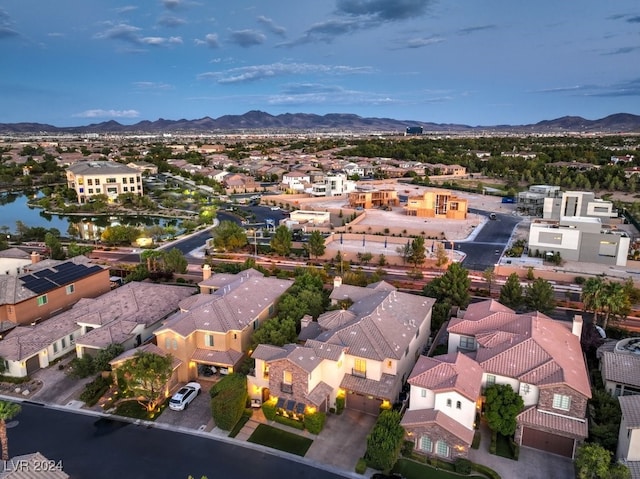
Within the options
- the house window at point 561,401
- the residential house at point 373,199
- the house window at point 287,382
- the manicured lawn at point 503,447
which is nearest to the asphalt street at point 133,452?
the house window at point 287,382

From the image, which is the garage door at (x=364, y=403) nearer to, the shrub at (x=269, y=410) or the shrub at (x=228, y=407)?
the shrub at (x=269, y=410)

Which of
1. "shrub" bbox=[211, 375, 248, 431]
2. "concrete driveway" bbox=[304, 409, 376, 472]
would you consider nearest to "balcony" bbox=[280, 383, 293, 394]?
"shrub" bbox=[211, 375, 248, 431]

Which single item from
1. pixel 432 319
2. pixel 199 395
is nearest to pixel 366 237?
pixel 432 319

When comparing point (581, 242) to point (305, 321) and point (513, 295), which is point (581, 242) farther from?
point (305, 321)

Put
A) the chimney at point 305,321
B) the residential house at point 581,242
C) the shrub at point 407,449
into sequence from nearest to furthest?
the shrub at point 407,449, the chimney at point 305,321, the residential house at point 581,242

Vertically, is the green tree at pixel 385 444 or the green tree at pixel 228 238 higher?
the green tree at pixel 228 238

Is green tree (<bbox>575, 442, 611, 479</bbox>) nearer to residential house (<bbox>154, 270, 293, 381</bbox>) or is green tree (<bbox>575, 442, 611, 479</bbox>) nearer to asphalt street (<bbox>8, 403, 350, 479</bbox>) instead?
asphalt street (<bbox>8, 403, 350, 479</bbox>)

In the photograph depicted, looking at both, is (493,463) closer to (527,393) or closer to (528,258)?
(527,393)
